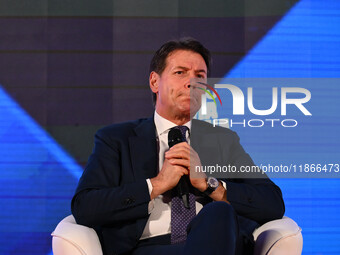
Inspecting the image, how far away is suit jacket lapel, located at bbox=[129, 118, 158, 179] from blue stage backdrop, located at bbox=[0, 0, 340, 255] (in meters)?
0.95

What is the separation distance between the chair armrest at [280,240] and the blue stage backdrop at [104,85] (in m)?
1.26

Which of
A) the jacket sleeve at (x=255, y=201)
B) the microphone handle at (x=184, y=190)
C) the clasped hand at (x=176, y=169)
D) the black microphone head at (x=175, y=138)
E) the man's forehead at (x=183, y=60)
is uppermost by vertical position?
the man's forehead at (x=183, y=60)

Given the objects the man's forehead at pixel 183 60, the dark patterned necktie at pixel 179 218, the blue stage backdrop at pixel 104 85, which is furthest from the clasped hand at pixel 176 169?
the blue stage backdrop at pixel 104 85

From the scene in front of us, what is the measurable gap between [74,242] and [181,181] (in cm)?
53

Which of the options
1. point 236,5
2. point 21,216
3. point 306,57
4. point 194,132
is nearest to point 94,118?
point 21,216

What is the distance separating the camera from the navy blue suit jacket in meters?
2.13

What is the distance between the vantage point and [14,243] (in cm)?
334

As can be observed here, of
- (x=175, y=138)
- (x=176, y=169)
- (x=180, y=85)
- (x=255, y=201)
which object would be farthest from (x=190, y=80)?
(x=255, y=201)

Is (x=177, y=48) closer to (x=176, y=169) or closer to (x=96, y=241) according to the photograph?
(x=176, y=169)

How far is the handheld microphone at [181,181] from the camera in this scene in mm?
2072

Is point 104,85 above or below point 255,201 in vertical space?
above

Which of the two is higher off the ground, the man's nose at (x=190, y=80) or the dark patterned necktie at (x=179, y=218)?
the man's nose at (x=190, y=80)

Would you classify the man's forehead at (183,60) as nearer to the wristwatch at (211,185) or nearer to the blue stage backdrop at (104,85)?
the wristwatch at (211,185)

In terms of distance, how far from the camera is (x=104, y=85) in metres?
3.36
